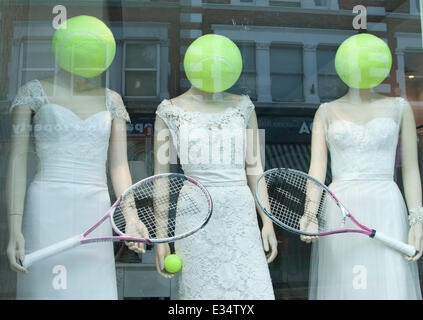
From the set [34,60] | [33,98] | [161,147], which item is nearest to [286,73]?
[161,147]

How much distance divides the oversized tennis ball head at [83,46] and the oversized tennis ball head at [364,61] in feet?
4.18

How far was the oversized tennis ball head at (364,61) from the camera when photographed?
2711mm

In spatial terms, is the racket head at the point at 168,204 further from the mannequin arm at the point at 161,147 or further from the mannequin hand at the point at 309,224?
the mannequin hand at the point at 309,224

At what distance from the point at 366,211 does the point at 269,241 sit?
1.86 feet

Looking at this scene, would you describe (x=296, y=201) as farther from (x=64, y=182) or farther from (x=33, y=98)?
(x=33, y=98)

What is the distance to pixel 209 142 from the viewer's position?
260 centimetres

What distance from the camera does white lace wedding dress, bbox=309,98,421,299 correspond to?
8.48ft

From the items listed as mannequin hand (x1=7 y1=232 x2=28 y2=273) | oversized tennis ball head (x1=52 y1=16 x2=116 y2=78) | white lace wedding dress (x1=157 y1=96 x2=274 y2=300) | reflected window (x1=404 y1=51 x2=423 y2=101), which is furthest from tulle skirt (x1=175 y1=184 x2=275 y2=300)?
reflected window (x1=404 y1=51 x2=423 y2=101)

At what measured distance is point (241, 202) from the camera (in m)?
2.51

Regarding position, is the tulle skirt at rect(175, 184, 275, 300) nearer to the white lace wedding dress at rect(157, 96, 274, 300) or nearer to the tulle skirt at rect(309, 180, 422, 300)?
the white lace wedding dress at rect(157, 96, 274, 300)

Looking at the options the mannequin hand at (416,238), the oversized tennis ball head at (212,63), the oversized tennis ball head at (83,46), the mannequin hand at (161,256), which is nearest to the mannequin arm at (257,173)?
the oversized tennis ball head at (212,63)
